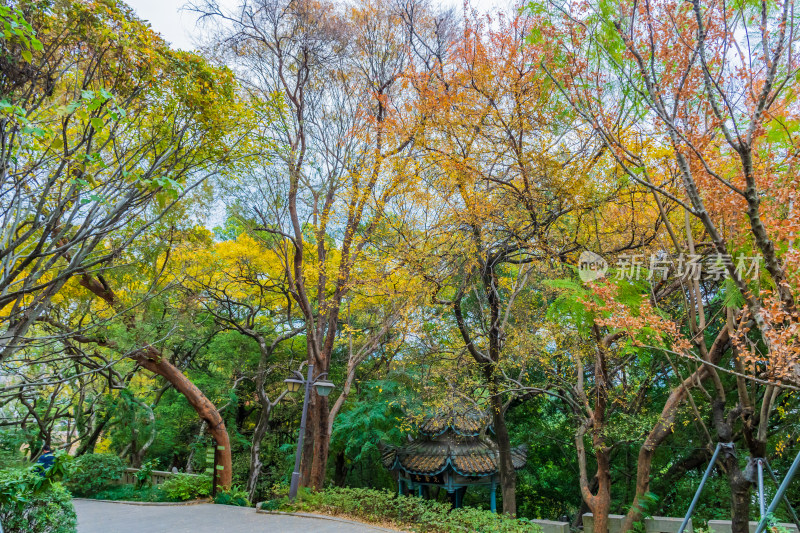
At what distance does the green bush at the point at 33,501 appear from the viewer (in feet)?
15.8

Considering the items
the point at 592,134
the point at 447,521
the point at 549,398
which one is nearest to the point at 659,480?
the point at 549,398

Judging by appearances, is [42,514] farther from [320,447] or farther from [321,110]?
[321,110]

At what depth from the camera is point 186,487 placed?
1158 centimetres

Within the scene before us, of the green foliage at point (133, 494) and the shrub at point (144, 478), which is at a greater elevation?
the shrub at point (144, 478)

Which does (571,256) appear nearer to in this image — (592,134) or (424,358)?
(592,134)

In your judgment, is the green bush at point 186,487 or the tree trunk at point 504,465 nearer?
the tree trunk at point 504,465

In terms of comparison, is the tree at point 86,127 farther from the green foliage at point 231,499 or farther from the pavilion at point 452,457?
the pavilion at point 452,457

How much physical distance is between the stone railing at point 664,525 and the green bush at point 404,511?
55.1 inches

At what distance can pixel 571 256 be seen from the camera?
287 inches

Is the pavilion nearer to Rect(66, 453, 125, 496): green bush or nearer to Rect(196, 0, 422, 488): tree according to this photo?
Rect(196, 0, 422, 488): tree

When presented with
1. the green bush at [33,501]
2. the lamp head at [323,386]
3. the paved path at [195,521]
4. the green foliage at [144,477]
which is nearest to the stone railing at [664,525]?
the paved path at [195,521]

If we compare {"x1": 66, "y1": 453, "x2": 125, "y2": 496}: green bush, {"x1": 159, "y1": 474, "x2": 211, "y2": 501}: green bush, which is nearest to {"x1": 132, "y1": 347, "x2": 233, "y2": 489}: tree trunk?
{"x1": 159, "y1": 474, "x2": 211, "y2": 501}: green bush

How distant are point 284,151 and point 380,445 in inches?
328

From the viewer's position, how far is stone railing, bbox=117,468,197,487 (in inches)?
517
